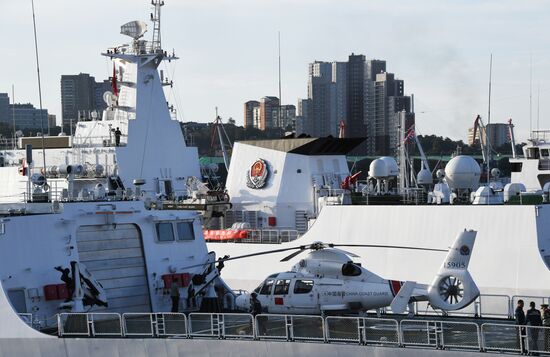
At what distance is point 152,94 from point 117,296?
17.2 metres

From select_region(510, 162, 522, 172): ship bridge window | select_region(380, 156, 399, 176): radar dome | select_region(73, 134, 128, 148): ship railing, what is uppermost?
select_region(73, 134, 128, 148): ship railing

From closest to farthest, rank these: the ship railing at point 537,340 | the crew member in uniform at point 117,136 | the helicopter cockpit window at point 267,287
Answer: the ship railing at point 537,340, the helicopter cockpit window at point 267,287, the crew member in uniform at point 117,136

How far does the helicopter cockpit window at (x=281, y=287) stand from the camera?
23.0 m

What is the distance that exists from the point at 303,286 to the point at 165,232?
3852 mm

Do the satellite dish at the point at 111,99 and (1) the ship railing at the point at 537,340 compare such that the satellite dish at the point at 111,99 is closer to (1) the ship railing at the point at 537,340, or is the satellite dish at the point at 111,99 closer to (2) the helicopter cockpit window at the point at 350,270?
(2) the helicopter cockpit window at the point at 350,270

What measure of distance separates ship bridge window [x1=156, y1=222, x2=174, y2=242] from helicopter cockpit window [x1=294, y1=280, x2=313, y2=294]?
3.61 metres

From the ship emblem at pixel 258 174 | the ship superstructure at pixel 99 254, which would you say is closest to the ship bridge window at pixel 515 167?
the ship emblem at pixel 258 174

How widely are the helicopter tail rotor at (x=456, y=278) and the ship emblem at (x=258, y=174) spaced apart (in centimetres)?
1748

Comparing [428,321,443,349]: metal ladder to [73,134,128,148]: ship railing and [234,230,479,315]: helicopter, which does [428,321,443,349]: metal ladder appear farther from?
[73,134,128,148]: ship railing

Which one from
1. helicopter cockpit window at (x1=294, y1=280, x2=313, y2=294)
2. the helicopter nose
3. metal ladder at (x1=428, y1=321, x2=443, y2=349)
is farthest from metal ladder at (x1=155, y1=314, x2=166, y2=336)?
metal ladder at (x1=428, y1=321, x2=443, y2=349)

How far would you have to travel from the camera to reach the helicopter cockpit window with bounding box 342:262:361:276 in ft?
73.4

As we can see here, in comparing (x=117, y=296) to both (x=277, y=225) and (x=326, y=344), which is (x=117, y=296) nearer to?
(x=326, y=344)

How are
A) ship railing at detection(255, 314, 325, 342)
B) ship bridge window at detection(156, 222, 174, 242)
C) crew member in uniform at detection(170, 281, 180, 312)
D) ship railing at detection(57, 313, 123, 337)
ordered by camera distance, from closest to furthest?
ship railing at detection(255, 314, 325, 342) < ship railing at detection(57, 313, 123, 337) < crew member in uniform at detection(170, 281, 180, 312) < ship bridge window at detection(156, 222, 174, 242)

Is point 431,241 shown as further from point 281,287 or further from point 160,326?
point 160,326
